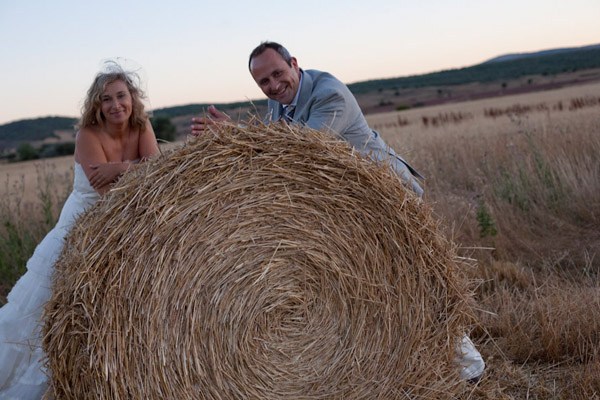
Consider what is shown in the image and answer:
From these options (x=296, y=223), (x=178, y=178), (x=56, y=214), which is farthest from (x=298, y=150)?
(x=56, y=214)

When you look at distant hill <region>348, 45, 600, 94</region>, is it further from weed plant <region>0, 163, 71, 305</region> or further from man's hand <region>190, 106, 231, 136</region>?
man's hand <region>190, 106, 231, 136</region>

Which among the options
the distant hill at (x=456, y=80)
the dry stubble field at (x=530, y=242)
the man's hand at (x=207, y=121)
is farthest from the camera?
the distant hill at (x=456, y=80)

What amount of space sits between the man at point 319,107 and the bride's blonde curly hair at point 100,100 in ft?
2.51

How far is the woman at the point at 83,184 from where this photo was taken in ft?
13.5

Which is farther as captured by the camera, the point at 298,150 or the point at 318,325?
the point at 318,325

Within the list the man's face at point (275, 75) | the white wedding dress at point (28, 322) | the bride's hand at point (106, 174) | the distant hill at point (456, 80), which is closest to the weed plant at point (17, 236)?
the white wedding dress at point (28, 322)

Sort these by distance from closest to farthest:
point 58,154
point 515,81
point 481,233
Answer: point 481,233
point 58,154
point 515,81

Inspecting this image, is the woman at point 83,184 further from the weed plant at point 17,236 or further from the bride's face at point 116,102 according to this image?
the weed plant at point 17,236

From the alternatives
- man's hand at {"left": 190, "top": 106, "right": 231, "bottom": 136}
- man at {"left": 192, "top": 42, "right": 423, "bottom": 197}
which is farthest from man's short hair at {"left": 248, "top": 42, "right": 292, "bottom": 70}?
man's hand at {"left": 190, "top": 106, "right": 231, "bottom": 136}

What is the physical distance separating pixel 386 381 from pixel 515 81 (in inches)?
2448

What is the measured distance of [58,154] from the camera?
39438 mm

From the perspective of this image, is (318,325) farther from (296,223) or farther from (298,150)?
(298,150)

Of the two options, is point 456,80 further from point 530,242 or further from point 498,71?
point 530,242

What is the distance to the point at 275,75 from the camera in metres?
4.19
